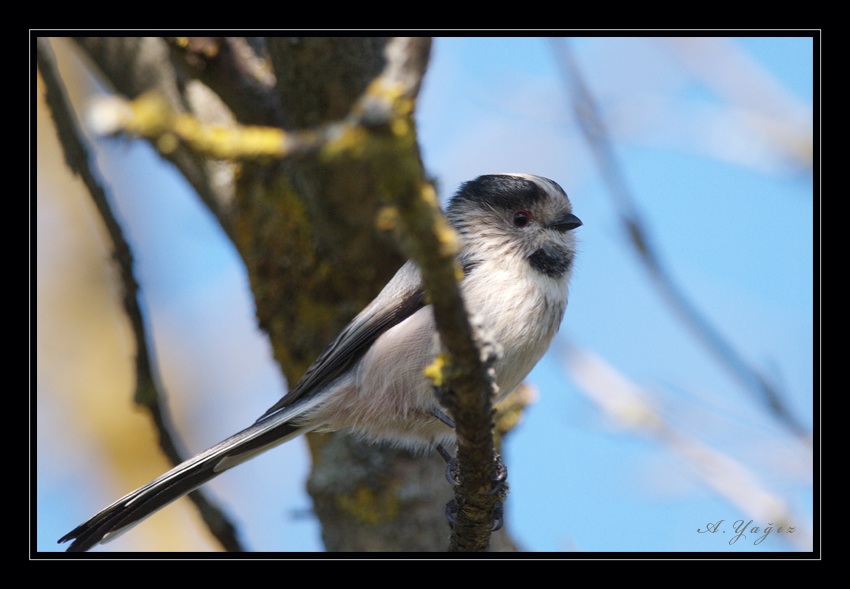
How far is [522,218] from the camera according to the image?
3799mm

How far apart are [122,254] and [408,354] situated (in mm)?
1149

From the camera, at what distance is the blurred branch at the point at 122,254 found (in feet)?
10.1

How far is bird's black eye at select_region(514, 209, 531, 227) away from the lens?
3787 mm

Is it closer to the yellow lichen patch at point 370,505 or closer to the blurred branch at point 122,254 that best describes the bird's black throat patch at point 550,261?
the yellow lichen patch at point 370,505

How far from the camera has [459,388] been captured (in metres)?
2.12

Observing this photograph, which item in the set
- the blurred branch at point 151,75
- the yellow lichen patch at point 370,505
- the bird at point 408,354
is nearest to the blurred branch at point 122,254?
the bird at point 408,354

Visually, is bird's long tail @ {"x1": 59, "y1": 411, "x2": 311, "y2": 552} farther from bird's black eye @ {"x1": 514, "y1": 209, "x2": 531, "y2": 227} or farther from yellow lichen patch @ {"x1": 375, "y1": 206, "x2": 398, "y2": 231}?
yellow lichen patch @ {"x1": 375, "y1": 206, "x2": 398, "y2": 231}

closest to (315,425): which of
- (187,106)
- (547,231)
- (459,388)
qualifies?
(547,231)

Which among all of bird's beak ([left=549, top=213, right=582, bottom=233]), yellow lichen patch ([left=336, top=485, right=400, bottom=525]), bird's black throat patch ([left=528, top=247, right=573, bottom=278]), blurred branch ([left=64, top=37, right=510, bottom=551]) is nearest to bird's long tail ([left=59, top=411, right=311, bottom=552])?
yellow lichen patch ([left=336, top=485, right=400, bottom=525])

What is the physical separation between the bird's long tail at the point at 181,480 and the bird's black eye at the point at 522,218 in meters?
1.31

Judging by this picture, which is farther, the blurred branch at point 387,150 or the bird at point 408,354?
the bird at point 408,354

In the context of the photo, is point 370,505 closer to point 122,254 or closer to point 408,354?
point 408,354

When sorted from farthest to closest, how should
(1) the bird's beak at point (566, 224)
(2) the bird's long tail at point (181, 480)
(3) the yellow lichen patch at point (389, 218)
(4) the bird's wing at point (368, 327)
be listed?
(1) the bird's beak at point (566, 224), (4) the bird's wing at point (368, 327), (2) the bird's long tail at point (181, 480), (3) the yellow lichen patch at point (389, 218)
